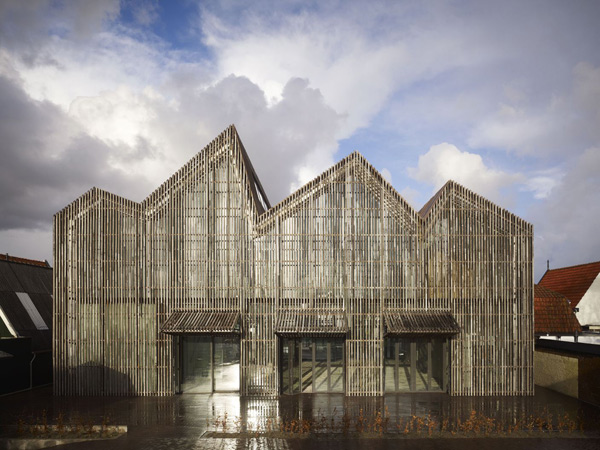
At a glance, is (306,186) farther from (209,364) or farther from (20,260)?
(20,260)

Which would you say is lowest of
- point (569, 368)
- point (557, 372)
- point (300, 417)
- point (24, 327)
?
point (300, 417)

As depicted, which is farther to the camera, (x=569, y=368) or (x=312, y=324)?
(x=569, y=368)

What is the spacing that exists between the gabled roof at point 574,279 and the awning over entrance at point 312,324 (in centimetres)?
1932

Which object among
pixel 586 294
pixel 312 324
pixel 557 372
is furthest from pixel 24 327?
pixel 586 294

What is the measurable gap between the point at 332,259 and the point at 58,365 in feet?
42.6

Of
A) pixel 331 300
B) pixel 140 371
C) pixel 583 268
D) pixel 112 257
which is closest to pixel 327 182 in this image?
pixel 331 300

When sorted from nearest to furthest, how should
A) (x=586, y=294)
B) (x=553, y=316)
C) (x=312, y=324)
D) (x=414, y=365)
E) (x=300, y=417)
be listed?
(x=300, y=417) → (x=312, y=324) → (x=414, y=365) → (x=553, y=316) → (x=586, y=294)

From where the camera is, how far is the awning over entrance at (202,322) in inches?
798

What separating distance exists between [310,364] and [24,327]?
48.1ft

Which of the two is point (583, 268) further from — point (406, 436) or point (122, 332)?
point (122, 332)

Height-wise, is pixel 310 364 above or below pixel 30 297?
below

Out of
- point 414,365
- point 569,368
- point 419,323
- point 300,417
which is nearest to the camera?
point 300,417

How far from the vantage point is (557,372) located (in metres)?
21.8

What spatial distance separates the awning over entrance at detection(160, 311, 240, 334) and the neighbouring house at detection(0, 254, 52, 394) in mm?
7226
